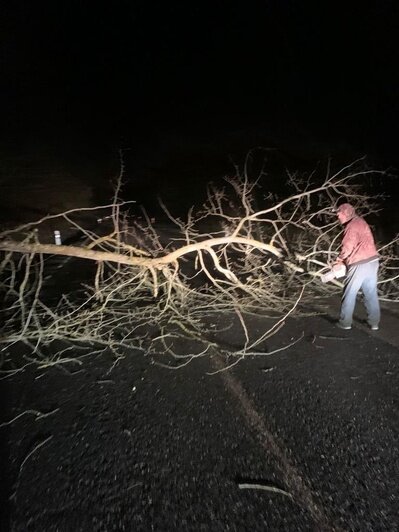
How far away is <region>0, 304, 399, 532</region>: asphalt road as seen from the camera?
2.68 meters

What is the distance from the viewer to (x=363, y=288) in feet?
17.0

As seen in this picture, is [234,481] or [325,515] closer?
[325,515]

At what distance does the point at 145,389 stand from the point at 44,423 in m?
0.86

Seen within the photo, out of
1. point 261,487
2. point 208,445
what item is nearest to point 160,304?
point 208,445

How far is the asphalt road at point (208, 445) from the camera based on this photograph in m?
2.68

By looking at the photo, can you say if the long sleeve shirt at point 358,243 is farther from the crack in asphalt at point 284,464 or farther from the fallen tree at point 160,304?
the crack in asphalt at point 284,464

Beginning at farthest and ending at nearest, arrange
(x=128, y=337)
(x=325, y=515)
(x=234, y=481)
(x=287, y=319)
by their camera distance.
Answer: (x=287, y=319) < (x=128, y=337) < (x=234, y=481) < (x=325, y=515)

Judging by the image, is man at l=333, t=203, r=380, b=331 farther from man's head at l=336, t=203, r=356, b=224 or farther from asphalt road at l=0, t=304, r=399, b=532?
asphalt road at l=0, t=304, r=399, b=532

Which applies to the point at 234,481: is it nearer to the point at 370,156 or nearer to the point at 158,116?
the point at 370,156

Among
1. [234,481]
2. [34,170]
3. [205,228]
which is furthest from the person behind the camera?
[34,170]

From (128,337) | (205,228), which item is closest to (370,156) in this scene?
(205,228)

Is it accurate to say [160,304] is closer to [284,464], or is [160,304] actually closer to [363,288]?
[363,288]

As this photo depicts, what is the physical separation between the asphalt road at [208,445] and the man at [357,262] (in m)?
0.59

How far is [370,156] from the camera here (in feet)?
51.5
